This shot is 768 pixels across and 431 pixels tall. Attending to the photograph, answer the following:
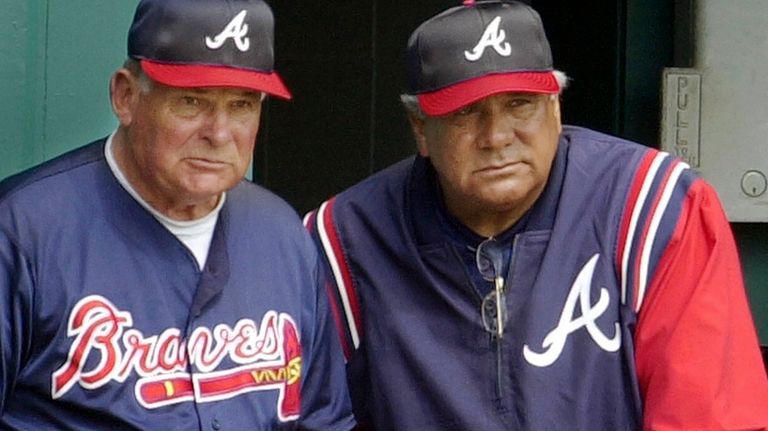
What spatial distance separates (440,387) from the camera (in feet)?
10.2

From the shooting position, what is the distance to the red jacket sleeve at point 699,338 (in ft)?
9.68

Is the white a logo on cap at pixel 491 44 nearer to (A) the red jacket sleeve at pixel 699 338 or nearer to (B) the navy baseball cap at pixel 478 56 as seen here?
(B) the navy baseball cap at pixel 478 56

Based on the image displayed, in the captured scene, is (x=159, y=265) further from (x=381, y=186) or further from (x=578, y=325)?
(x=578, y=325)

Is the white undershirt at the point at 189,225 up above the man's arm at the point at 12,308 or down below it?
above

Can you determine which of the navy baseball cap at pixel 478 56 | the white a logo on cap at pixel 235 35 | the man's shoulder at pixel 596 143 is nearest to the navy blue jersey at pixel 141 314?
the white a logo on cap at pixel 235 35

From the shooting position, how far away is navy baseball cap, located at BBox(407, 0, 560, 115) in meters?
3.04

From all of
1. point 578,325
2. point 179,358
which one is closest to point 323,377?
point 179,358

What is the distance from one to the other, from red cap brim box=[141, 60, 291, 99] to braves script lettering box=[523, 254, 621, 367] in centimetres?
74

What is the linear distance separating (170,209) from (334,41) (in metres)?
3.02

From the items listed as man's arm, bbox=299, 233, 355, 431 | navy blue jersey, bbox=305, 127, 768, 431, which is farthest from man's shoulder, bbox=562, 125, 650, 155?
man's arm, bbox=299, 233, 355, 431

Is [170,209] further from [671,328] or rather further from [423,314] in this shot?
[671,328]

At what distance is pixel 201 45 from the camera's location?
9.34 feet

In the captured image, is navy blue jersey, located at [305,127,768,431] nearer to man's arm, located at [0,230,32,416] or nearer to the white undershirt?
the white undershirt

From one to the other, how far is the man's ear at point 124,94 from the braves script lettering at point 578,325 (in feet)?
2.95
